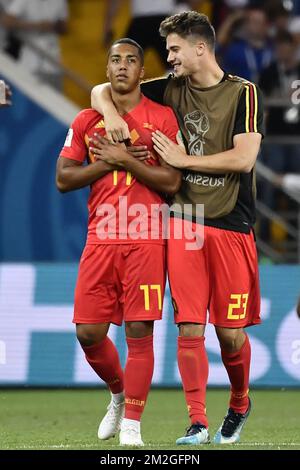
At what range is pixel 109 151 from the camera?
24.6 ft

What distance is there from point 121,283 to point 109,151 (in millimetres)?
789

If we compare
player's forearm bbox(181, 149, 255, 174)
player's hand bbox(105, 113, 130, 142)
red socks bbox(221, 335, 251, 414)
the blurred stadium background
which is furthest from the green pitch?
player's hand bbox(105, 113, 130, 142)

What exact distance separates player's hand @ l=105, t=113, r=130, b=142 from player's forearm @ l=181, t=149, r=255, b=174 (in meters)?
0.39

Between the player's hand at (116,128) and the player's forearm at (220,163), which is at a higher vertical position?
the player's hand at (116,128)

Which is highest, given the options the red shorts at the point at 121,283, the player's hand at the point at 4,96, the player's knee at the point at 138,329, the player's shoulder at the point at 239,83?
the player's shoulder at the point at 239,83

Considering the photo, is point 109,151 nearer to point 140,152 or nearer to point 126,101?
point 140,152

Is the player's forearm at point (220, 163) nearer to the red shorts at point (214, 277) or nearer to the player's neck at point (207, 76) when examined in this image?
the red shorts at point (214, 277)

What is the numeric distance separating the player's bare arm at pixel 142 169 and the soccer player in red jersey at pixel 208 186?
7cm

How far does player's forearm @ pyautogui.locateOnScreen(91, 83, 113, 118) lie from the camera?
7613 mm

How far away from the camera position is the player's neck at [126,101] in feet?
25.2

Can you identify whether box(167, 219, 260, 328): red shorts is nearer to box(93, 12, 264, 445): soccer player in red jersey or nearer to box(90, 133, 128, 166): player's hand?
box(93, 12, 264, 445): soccer player in red jersey

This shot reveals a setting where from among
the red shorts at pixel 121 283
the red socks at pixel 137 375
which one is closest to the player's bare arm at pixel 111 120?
the red shorts at pixel 121 283
